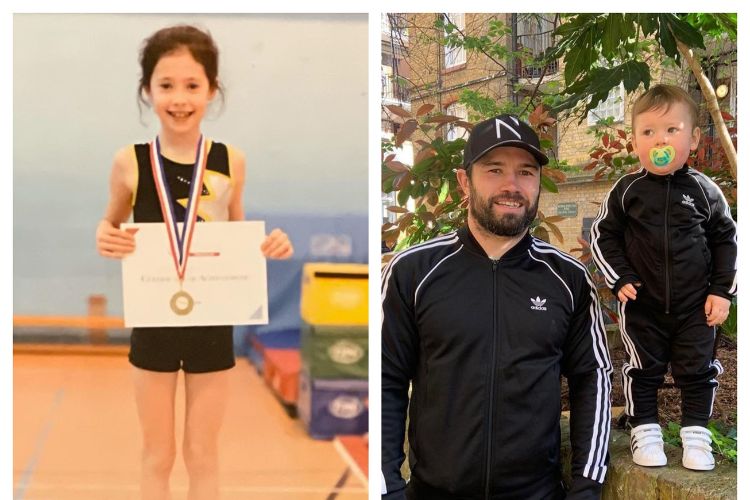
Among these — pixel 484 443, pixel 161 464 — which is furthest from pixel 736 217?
pixel 161 464

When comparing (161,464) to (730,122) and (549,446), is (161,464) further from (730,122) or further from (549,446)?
(730,122)

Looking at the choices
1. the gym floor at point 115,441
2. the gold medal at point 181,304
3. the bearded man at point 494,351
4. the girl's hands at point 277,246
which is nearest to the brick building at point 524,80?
the bearded man at point 494,351

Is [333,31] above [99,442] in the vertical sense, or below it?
above

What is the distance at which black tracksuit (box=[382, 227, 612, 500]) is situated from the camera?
6.73 ft

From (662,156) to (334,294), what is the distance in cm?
125

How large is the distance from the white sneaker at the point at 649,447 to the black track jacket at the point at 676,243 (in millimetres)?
443

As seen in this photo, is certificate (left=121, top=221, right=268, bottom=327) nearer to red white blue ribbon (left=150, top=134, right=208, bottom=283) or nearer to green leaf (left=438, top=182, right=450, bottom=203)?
red white blue ribbon (left=150, top=134, right=208, bottom=283)

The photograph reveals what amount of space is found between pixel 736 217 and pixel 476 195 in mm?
1045

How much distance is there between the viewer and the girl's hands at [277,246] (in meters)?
2.17

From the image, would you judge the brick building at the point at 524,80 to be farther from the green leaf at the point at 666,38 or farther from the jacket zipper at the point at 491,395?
the jacket zipper at the point at 491,395

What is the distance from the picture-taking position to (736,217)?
7.82ft

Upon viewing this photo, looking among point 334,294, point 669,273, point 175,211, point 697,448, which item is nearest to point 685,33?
point 669,273

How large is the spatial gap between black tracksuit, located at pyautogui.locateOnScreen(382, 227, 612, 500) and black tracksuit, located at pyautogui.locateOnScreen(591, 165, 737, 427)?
194mm

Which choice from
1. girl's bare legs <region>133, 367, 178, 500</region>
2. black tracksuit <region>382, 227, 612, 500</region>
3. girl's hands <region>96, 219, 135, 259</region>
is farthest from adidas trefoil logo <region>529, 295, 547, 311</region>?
girl's hands <region>96, 219, 135, 259</region>
